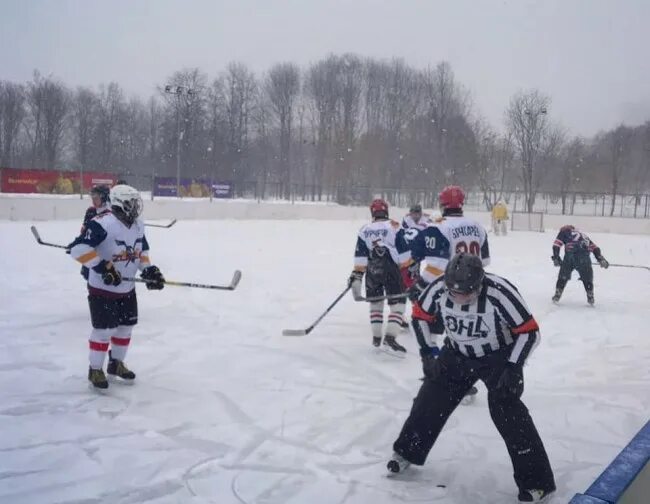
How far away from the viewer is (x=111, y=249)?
486cm

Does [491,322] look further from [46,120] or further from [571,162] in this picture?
[571,162]

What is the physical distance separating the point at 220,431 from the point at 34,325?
3875 millimetres

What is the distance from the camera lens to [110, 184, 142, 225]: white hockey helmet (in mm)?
4836

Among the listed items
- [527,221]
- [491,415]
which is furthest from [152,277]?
[527,221]

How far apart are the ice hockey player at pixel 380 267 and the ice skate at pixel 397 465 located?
282 cm

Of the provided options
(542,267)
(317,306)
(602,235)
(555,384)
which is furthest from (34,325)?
(602,235)

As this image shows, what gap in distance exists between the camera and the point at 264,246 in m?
16.8

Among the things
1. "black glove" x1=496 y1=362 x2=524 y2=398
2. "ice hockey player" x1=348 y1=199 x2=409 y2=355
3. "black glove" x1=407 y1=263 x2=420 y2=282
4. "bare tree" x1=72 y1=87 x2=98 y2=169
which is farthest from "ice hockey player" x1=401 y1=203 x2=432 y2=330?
"bare tree" x1=72 y1=87 x2=98 y2=169

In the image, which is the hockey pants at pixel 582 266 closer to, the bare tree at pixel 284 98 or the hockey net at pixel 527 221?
the hockey net at pixel 527 221

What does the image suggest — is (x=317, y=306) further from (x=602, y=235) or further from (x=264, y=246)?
(x=602, y=235)

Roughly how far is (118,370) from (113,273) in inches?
36.3

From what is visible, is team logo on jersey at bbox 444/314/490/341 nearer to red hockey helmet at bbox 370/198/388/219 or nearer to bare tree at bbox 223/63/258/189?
red hockey helmet at bbox 370/198/388/219

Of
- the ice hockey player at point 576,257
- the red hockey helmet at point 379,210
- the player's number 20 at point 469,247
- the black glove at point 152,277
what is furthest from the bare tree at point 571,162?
the black glove at point 152,277

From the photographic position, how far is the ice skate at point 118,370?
5.03m
